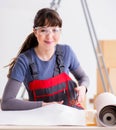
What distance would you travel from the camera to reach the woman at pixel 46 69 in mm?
1048

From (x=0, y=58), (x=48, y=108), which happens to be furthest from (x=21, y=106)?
(x=0, y=58)

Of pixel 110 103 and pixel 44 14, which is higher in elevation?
pixel 44 14

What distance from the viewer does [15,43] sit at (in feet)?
9.54

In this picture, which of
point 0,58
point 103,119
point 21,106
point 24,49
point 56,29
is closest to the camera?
point 103,119

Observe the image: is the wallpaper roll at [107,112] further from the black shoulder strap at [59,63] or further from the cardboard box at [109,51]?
the cardboard box at [109,51]

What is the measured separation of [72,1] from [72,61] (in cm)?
186

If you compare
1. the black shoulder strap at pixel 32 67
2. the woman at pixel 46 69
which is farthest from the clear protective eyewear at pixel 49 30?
the black shoulder strap at pixel 32 67

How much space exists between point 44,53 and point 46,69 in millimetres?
65

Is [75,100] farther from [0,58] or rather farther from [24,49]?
[0,58]

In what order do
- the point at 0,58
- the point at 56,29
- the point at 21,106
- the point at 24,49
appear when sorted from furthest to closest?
the point at 0,58
the point at 24,49
the point at 56,29
the point at 21,106

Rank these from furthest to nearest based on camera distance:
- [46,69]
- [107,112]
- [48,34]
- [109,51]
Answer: [109,51] → [46,69] → [48,34] → [107,112]

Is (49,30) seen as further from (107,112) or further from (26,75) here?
(107,112)

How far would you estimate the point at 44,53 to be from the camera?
1.16 metres

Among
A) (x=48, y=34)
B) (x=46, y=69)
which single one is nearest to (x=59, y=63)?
(x=46, y=69)
